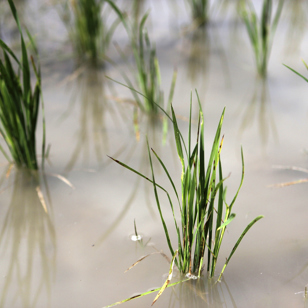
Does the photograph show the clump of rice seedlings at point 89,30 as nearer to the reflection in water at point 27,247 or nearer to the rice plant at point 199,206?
the reflection in water at point 27,247

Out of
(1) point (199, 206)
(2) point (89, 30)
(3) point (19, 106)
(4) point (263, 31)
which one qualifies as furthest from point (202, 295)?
(2) point (89, 30)

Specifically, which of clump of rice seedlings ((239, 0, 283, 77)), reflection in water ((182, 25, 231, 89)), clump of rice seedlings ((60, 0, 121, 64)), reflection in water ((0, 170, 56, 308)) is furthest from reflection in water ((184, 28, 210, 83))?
reflection in water ((0, 170, 56, 308))

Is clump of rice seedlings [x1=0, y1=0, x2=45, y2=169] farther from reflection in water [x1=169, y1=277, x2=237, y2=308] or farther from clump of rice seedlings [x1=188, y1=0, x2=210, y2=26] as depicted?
clump of rice seedlings [x1=188, y1=0, x2=210, y2=26]

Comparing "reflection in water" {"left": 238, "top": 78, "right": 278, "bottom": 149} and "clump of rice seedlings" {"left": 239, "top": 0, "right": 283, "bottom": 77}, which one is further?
"clump of rice seedlings" {"left": 239, "top": 0, "right": 283, "bottom": 77}

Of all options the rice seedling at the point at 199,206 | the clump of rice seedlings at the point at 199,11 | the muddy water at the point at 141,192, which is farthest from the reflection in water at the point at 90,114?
the clump of rice seedlings at the point at 199,11

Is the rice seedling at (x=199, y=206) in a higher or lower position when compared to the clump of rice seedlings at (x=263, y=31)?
lower

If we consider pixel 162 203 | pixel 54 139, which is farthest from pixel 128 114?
pixel 162 203

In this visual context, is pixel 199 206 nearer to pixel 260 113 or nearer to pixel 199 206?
pixel 199 206
